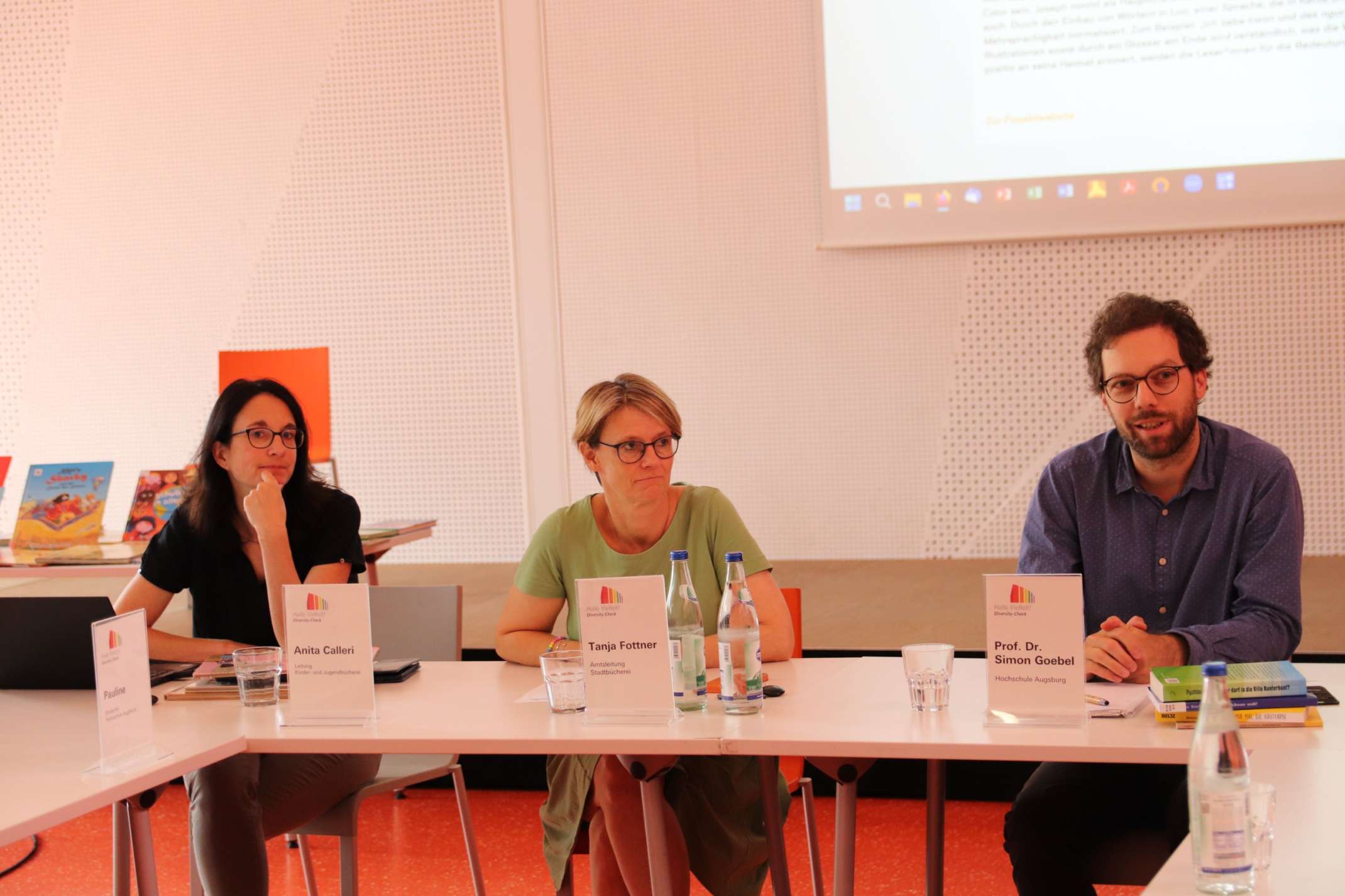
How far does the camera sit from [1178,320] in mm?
2289

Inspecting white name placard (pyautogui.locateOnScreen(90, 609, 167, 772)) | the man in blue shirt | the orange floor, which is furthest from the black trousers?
white name placard (pyautogui.locateOnScreen(90, 609, 167, 772))

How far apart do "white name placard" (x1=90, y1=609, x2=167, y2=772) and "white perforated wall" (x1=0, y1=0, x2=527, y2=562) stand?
12.5 feet

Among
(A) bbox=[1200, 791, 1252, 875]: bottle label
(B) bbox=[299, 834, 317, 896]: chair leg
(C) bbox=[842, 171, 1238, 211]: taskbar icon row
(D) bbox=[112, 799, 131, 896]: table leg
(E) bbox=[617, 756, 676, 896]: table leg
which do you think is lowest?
(B) bbox=[299, 834, 317, 896]: chair leg

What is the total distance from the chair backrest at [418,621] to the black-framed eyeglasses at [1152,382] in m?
1.42

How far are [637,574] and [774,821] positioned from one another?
599mm

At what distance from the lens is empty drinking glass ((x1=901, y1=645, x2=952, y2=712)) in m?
1.89

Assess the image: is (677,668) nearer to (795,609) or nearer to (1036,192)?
(795,609)

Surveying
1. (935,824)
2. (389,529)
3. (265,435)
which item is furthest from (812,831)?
(389,529)

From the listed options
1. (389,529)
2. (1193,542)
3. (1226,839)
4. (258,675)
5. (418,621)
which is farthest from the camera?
(389,529)

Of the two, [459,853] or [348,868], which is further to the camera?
[459,853]

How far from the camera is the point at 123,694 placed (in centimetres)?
186

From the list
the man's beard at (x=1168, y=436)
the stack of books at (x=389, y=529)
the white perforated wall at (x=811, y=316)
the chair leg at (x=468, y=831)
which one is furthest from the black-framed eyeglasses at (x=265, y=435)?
the white perforated wall at (x=811, y=316)

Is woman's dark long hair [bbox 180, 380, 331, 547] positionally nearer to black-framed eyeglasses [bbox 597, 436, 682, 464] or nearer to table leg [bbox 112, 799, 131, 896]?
table leg [bbox 112, 799, 131, 896]

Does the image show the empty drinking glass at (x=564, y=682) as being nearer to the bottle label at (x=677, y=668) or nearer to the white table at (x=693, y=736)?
the white table at (x=693, y=736)
